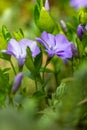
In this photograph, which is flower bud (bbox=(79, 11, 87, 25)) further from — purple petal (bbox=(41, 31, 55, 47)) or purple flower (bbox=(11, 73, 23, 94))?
purple flower (bbox=(11, 73, 23, 94))

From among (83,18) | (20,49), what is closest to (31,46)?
(20,49)

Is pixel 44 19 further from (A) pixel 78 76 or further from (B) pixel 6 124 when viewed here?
(B) pixel 6 124

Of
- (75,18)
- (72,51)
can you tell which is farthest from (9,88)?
(75,18)

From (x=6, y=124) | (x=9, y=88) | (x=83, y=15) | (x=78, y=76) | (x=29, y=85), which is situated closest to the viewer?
(x=6, y=124)

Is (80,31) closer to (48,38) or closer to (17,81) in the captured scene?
(48,38)

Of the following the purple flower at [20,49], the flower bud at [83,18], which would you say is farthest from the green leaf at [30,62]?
the flower bud at [83,18]

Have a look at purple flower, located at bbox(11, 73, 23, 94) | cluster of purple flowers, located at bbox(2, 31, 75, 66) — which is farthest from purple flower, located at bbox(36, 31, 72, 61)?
purple flower, located at bbox(11, 73, 23, 94)

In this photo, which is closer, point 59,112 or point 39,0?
point 59,112
